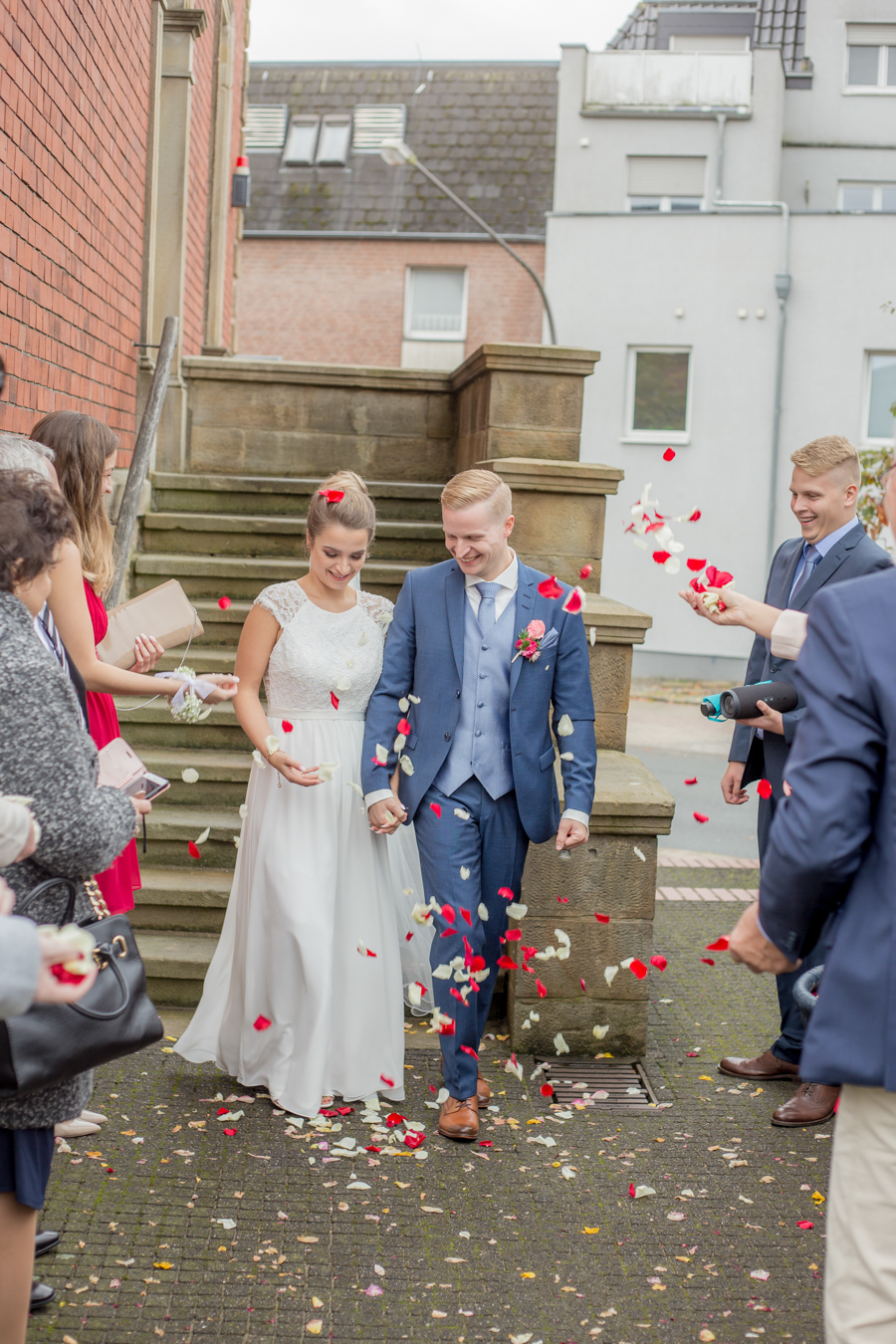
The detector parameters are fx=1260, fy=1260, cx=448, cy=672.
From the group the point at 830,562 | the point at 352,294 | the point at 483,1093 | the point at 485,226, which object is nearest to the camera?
the point at 830,562

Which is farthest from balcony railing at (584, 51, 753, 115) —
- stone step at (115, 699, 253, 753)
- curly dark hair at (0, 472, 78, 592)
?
curly dark hair at (0, 472, 78, 592)

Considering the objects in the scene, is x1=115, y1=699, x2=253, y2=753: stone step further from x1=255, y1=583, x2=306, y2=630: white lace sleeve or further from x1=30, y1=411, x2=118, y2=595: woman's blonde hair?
x1=30, y1=411, x2=118, y2=595: woman's blonde hair

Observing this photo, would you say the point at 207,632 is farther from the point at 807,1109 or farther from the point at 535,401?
the point at 807,1109

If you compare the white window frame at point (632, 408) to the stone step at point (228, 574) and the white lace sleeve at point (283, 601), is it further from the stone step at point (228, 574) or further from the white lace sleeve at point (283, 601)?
the white lace sleeve at point (283, 601)

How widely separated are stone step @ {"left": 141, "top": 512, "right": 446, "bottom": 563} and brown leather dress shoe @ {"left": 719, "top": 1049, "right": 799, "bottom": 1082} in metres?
3.80

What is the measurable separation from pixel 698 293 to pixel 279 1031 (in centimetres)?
1795

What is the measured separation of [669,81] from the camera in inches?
864

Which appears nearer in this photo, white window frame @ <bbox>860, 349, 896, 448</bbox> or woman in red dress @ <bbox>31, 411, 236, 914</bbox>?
woman in red dress @ <bbox>31, 411, 236, 914</bbox>

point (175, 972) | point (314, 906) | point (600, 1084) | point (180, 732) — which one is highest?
point (180, 732)

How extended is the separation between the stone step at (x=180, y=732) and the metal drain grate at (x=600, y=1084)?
230 cm

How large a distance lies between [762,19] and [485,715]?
25.7 meters

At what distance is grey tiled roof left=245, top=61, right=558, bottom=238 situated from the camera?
84.5 ft

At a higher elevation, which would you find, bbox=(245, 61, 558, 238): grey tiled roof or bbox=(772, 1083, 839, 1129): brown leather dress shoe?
bbox=(245, 61, 558, 238): grey tiled roof

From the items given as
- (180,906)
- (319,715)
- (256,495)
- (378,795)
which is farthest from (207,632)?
(378,795)
